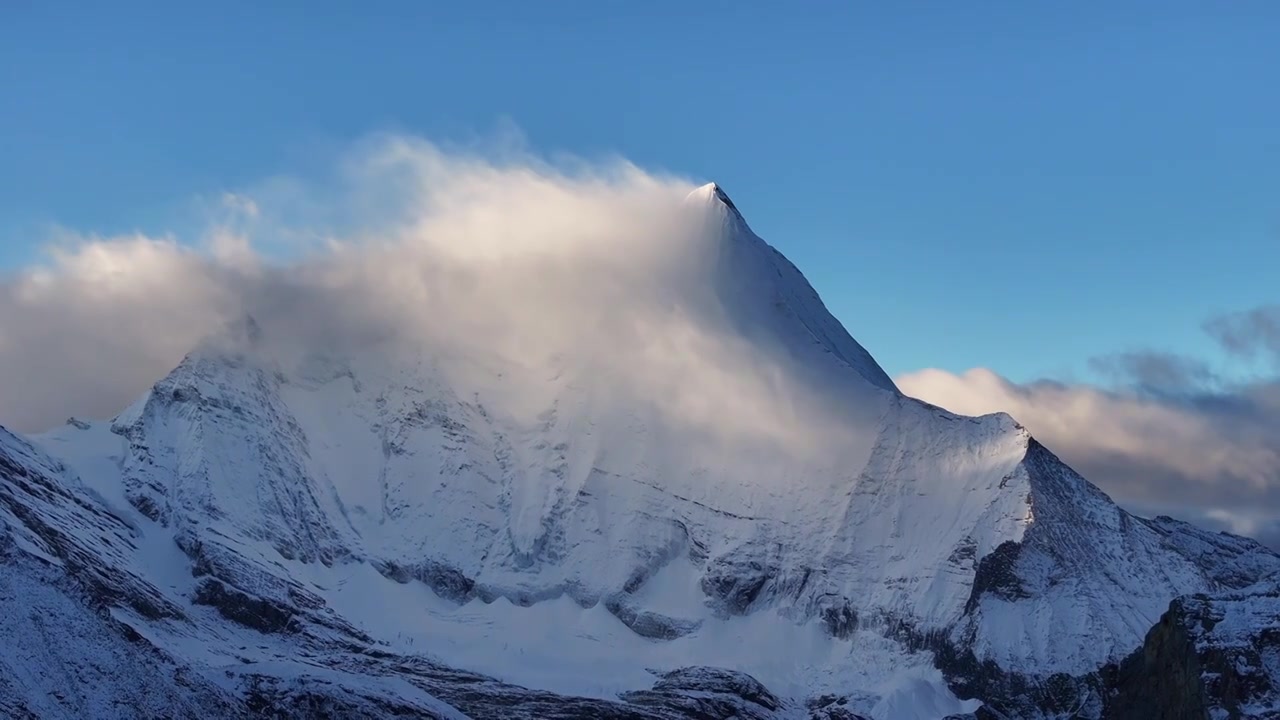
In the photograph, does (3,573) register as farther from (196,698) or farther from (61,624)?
(196,698)

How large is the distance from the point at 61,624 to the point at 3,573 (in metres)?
9.56

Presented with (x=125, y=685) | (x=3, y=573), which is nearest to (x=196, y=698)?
(x=125, y=685)

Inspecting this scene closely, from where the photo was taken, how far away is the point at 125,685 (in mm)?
192500

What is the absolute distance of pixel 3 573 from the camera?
19838 centimetres

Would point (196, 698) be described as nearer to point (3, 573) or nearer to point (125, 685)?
point (125, 685)

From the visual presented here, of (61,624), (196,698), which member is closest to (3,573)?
(61,624)

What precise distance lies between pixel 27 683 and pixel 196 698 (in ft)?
Result: 69.4

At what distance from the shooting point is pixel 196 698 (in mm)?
199375

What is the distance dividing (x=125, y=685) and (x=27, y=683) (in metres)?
11.9

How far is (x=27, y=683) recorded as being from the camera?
601 ft

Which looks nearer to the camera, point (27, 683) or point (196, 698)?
point (27, 683)

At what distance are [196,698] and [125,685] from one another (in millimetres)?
9319

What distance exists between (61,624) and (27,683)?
12.4m
